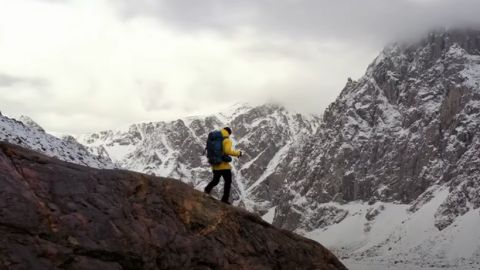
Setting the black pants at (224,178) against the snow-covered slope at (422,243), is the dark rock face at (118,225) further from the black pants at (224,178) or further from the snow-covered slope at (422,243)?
the snow-covered slope at (422,243)

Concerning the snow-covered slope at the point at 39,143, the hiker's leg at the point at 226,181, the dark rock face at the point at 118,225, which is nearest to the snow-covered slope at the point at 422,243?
the snow-covered slope at the point at 39,143

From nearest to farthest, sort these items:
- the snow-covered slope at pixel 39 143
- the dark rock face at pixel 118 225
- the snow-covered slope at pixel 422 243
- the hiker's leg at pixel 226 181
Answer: the dark rock face at pixel 118 225, the hiker's leg at pixel 226 181, the snow-covered slope at pixel 39 143, the snow-covered slope at pixel 422 243

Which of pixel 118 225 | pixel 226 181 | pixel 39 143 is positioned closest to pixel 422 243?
pixel 39 143

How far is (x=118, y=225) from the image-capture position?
1345 cm

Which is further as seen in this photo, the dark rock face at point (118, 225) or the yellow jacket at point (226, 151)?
the yellow jacket at point (226, 151)

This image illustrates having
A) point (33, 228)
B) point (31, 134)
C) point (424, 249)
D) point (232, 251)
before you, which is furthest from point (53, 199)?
point (424, 249)

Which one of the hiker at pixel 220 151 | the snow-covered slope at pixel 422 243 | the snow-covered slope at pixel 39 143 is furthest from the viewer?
the snow-covered slope at pixel 422 243

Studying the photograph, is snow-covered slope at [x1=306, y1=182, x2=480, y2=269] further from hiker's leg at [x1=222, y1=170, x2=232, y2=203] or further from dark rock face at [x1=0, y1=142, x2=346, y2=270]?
dark rock face at [x1=0, y1=142, x2=346, y2=270]

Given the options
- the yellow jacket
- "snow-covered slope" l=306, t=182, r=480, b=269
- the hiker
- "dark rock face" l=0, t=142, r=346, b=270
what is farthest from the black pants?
"snow-covered slope" l=306, t=182, r=480, b=269

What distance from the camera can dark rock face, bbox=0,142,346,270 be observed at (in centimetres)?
1207

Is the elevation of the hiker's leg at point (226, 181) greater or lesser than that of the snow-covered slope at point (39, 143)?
lesser

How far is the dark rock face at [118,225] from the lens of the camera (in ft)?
39.6

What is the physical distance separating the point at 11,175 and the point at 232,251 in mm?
5473

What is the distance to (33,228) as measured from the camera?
12.1m
